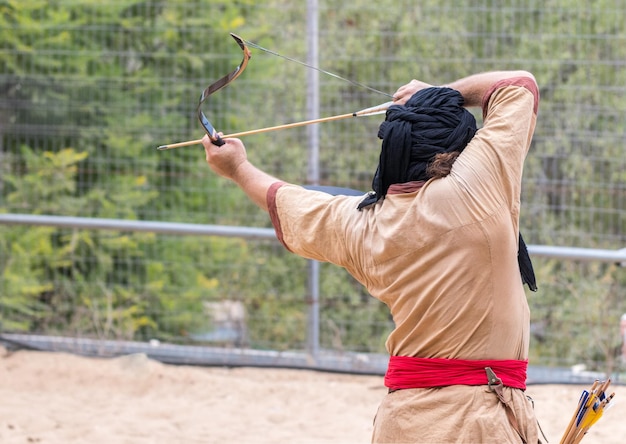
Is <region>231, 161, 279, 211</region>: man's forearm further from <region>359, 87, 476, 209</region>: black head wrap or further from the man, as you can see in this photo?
<region>359, 87, 476, 209</region>: black head wrap

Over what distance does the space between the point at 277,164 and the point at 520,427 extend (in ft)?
12.6

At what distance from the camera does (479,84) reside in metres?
2.52

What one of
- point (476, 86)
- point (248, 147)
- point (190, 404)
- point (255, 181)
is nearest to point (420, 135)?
point (476, 86)

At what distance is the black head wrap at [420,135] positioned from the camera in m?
2.42

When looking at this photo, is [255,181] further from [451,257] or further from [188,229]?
[188,229]

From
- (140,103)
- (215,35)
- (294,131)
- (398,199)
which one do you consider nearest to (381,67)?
(294,131)

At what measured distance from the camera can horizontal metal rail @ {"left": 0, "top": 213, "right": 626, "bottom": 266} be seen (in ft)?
17.7

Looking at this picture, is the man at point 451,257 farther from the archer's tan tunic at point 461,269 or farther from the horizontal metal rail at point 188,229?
the horizontal metal rail at point 188,229

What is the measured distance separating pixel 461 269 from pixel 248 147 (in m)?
4.03

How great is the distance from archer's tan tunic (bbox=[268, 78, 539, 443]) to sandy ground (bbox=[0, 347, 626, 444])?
7.69 ft

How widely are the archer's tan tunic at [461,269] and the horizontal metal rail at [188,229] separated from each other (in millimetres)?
3071

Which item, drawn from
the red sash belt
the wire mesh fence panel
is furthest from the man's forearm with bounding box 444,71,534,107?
the wire mesh fence panel

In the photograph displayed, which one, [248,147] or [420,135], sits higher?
[420,135]

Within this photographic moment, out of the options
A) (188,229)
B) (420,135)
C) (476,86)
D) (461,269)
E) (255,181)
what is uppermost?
(476,86)
